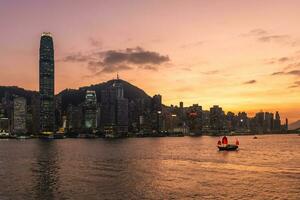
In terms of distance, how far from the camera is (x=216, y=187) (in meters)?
76.4

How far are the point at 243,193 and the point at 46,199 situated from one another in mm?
31215

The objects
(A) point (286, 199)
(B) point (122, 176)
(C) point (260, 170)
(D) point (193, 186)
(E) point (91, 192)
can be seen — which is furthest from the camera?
(C) point (260, 170)

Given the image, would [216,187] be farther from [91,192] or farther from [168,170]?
[168,170]

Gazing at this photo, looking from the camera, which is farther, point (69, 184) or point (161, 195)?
point (69, 184)

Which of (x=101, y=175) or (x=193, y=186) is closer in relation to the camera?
(x=193, y=186)

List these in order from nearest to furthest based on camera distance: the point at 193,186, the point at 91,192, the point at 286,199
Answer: the point at 286,199 → the point at 91,192 → the point at 193,186

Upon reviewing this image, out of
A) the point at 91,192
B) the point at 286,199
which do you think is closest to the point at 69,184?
the point at 91,192

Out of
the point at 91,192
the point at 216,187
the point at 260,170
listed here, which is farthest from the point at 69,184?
the point at 260,170

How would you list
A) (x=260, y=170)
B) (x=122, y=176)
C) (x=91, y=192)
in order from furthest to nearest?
(x=260, y=170) → (x=122, y=176) → (x=91, y=192)

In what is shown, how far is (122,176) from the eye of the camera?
93312mm

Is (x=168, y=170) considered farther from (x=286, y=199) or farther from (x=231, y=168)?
Result: (x=286, y=199)

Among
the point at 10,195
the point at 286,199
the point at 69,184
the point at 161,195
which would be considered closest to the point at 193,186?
the point at 161,195

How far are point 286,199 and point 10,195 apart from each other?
142 feet

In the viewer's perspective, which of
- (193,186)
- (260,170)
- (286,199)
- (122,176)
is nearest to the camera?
(286,199)
